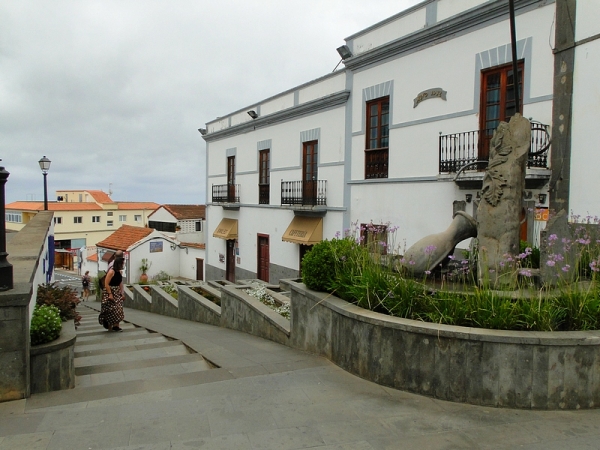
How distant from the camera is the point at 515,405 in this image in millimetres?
4191

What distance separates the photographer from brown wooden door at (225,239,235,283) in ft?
72.3

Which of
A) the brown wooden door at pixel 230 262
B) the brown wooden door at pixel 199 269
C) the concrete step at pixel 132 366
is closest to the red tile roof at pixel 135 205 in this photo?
the brown wooden door at pixel 199 269

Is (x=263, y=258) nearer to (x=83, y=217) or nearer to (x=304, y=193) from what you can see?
(x=304, y=193)

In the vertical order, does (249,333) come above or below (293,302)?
→ below

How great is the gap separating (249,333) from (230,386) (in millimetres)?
3468

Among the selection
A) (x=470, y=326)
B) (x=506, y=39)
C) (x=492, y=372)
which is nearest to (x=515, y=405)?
(x=492, y=372)

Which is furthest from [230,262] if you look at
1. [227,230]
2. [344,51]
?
[344,51]

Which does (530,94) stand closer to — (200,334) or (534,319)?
(534,319)

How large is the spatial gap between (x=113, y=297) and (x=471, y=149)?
8.19 m

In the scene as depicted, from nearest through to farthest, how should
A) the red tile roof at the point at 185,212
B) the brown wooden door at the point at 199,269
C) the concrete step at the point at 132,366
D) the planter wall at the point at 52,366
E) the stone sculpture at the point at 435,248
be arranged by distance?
the planter wall at the point at 52,366
the concrete step at the point at 132,366
the stone sculpture at the point at 435,248
the brown wooden door at the point at 199,269
the red tile roof at the point at 185,212

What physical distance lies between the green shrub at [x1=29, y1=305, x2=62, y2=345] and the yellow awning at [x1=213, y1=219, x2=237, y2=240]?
16333 millimetres

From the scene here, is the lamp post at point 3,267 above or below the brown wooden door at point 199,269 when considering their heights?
above

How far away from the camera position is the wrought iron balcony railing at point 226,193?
21594 mm

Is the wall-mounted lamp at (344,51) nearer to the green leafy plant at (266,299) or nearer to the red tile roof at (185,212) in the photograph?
the green leafy plant at (266,299)
